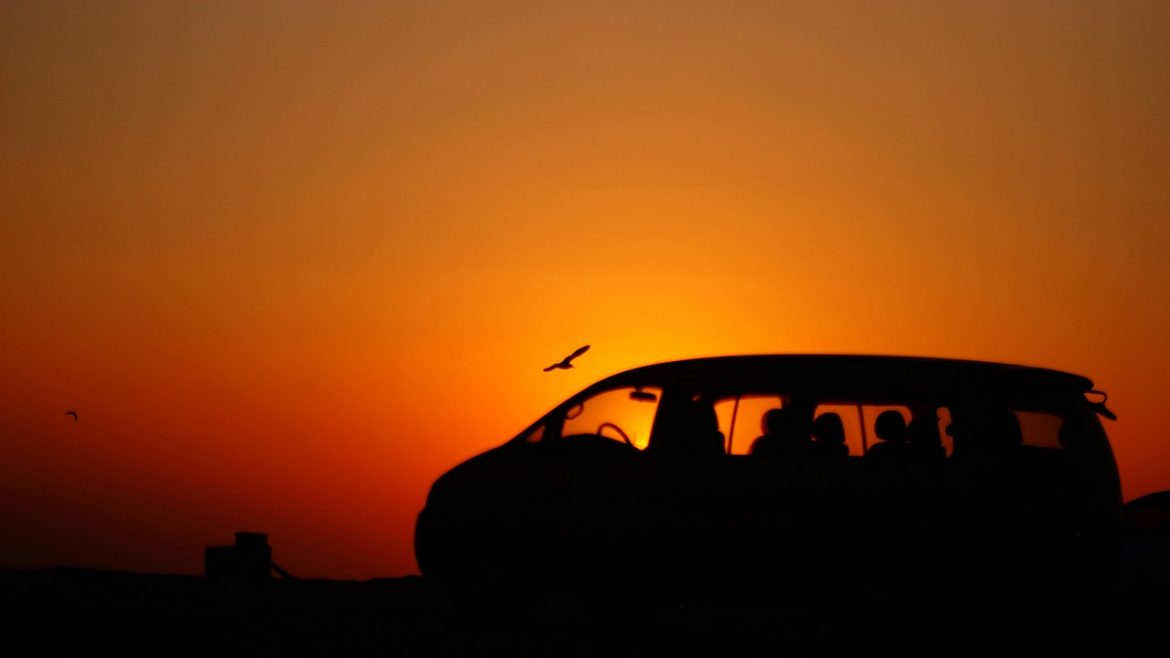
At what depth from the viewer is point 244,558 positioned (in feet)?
62.0

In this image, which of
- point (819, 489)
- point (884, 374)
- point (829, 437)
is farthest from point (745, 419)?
point (884, 374)

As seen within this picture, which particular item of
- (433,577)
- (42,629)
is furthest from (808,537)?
(42,629)

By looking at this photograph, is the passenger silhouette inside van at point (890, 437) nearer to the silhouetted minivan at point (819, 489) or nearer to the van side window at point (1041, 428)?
the silhouetted minivan at point (819, 489)

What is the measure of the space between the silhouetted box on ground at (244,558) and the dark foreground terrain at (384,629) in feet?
6.33

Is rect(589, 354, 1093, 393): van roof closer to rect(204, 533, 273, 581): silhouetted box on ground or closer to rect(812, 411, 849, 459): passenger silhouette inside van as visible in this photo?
rect(812, 411, 849, 459): passenger silhouette inside van

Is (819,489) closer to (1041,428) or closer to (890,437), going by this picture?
(890,437)

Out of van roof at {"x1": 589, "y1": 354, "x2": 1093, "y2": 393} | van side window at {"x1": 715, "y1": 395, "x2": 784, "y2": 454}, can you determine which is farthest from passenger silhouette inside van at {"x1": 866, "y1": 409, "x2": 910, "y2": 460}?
van side window at {"x1": 715, "y1": 395, "x2": 784, "y2": 454}

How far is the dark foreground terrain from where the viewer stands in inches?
451

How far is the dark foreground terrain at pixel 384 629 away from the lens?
37.6 feet

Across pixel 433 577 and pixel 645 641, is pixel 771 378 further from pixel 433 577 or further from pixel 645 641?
pixel 433 577

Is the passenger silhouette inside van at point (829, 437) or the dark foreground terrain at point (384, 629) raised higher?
the passenger silhouette inside van at point (829, 437)

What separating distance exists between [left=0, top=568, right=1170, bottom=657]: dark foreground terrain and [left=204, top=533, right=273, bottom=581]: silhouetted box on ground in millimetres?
1929

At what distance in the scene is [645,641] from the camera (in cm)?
1320

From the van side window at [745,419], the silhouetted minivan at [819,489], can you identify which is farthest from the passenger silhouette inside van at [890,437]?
the van side window at [745,419]
